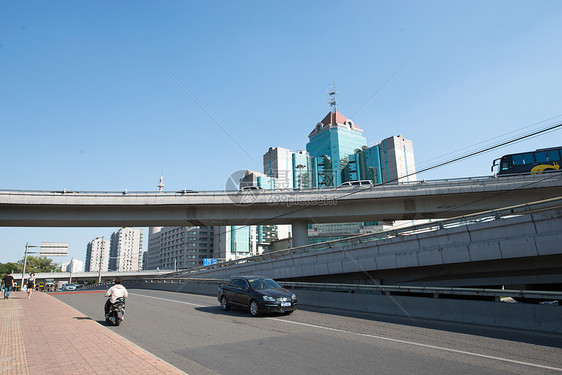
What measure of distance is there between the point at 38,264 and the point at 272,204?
456 feet

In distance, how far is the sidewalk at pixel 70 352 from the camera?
20.1 ft

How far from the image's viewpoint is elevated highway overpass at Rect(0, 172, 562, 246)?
3309cm

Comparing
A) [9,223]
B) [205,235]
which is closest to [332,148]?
[205,235]

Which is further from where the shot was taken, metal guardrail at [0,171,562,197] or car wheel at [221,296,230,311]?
metal guardrail at [0,171,562,197]

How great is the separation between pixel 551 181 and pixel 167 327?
35.6 metres

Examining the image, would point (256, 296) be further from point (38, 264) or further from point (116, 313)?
point (38, 264)

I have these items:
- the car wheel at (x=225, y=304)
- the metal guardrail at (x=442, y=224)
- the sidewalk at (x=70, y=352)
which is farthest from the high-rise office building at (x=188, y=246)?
the sidewalk at (x=70, y=352)

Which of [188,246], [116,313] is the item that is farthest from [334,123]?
[116,313]

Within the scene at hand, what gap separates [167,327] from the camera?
35.7 ft

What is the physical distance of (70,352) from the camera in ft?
24.4

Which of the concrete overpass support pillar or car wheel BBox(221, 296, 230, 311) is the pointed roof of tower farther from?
car wheel BBox(221, 296, 230, 311)

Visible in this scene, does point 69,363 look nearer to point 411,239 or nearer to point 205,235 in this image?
point 411,239

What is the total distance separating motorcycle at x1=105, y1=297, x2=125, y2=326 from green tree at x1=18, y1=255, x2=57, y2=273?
13912 cm

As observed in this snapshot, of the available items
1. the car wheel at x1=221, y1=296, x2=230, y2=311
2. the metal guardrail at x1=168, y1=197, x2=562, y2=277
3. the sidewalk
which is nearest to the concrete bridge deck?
the metal guardrail at x1=168, y1=197, x2=562, y2=277
